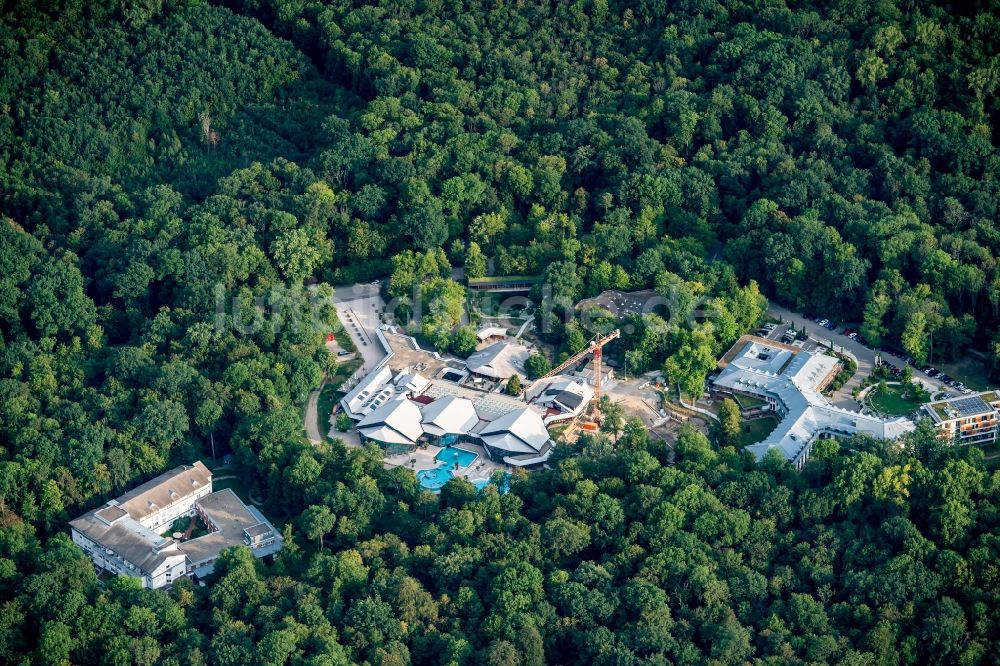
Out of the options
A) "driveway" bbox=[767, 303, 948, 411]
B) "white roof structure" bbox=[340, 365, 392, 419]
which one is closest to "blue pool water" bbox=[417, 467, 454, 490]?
"white roof structure" bbox=[340, 365, 392, 419]

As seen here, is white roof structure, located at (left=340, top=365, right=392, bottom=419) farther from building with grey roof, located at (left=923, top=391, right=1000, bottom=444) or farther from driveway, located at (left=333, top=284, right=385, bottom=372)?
building with grey roof, located at (left=923, top=391, right=1000, bottom=444)

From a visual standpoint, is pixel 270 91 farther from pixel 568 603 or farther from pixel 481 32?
pixel 568 603

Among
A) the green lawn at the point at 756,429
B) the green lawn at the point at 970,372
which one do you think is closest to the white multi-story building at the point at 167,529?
the green lawn at the point at 756,429

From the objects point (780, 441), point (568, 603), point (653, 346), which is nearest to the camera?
point (568, 603)

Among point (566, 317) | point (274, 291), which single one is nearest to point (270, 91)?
point (274, 291)

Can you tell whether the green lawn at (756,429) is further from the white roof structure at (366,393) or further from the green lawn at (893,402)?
the white roof structure at (366,393)

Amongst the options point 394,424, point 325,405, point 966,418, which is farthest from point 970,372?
point 325,405
